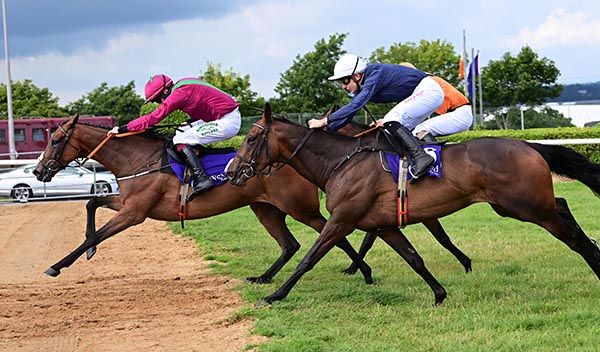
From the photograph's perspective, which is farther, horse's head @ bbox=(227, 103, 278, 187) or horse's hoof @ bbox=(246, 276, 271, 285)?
horse's hoof @ bbox=(246, 276, 271, 285)

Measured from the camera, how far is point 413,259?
8.37 meters

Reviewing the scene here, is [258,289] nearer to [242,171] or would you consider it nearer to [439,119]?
[242,171]

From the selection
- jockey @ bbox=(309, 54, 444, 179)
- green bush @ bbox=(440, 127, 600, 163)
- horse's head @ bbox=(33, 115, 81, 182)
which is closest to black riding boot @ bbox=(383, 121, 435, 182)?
jockey @ bbox=(309, 54, 444, 179)

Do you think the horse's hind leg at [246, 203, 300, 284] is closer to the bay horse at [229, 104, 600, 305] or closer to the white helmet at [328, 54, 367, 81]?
the bay horse at [229, 104, 600, 305]

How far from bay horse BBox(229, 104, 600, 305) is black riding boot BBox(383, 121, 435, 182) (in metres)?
0.16

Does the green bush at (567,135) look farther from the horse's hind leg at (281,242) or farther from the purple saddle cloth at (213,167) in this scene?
the purple saddle cloth at (213,167)

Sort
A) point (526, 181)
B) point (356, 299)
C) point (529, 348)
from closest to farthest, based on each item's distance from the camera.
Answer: point (529, 348)
point (526, 181)
point (356, 299)

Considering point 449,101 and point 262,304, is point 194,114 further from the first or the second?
point 449,101

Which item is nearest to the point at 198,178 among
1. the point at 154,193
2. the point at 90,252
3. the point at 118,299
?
the point at 154,193

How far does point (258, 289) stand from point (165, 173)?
167 centimetres

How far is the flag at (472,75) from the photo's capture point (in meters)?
39.7

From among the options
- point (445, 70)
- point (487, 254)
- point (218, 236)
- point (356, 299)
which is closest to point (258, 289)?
point (356, 299)

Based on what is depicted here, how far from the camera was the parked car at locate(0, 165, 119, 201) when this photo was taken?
2339cm

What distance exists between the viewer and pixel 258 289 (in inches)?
365
